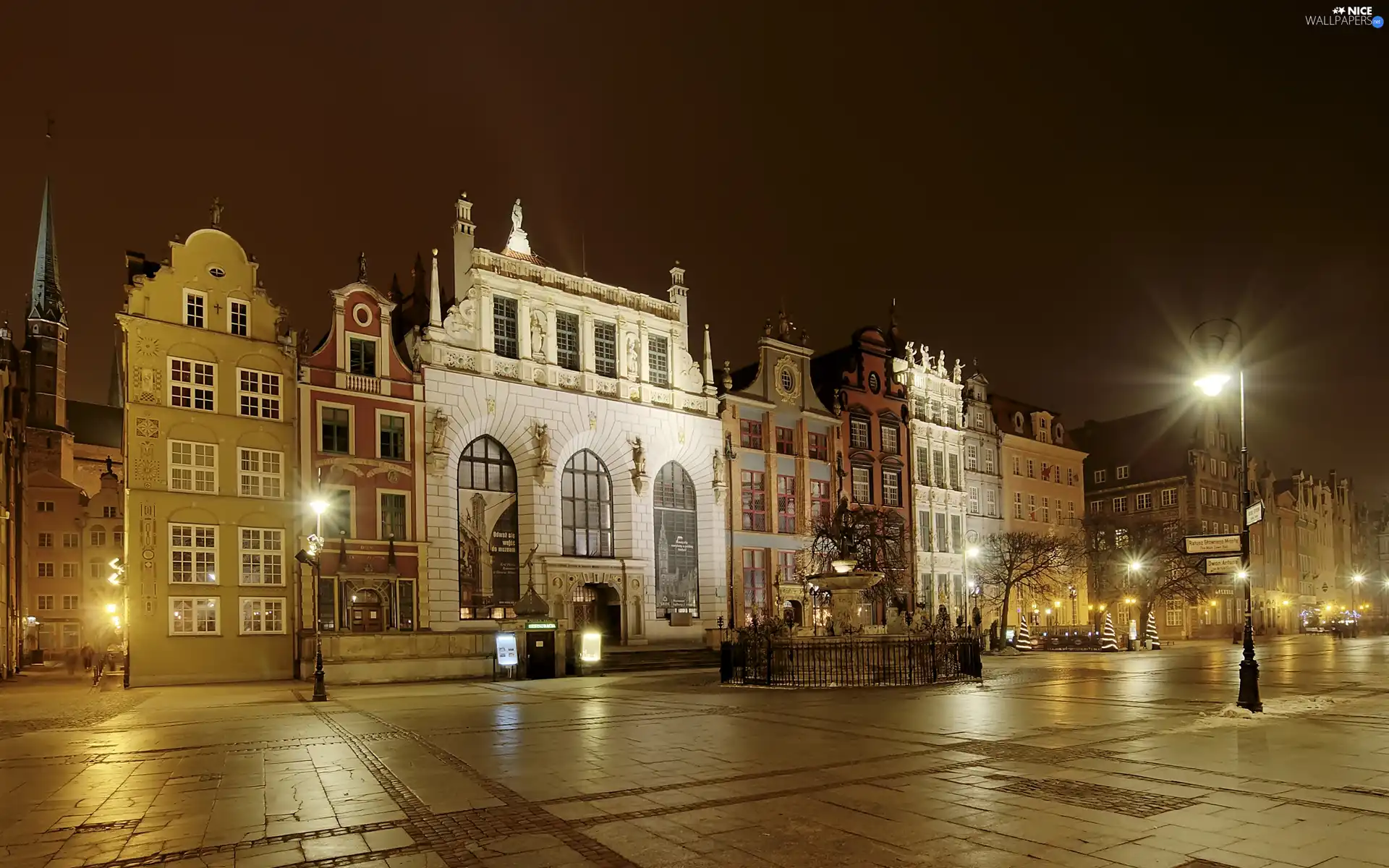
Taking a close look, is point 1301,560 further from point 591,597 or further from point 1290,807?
point 1290,807

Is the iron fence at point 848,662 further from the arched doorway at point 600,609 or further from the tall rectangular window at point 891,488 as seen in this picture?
the tall rectangular window at point 891,488

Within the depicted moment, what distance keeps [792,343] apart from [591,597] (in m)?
19.2

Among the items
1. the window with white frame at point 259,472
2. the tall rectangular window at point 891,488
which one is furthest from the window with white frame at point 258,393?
the tall rectangular window at point 891,488

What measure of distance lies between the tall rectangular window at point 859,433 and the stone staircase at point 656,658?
62.8 ft

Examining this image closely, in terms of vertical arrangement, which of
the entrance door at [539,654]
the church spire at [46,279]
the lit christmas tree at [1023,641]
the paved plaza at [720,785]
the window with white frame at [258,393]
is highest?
the church spire at [46,279]

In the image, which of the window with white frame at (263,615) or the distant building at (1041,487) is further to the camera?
the distant building at (1041,487)

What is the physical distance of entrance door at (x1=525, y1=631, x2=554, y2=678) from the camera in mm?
36719

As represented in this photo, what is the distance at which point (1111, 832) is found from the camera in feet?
30.5

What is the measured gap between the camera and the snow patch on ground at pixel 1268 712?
707 inches

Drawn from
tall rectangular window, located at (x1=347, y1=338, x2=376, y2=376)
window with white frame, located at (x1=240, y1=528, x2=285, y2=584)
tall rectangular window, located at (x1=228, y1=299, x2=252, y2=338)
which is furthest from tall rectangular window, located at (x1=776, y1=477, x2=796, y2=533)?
tall rectangular window, located at (x1=228, y1=299, x2=252, y2=338)

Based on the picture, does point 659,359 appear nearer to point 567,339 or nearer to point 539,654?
A: point 567,339

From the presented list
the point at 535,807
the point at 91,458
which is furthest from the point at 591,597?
the point at 91,458

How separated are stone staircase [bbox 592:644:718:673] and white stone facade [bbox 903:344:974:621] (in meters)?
21.0

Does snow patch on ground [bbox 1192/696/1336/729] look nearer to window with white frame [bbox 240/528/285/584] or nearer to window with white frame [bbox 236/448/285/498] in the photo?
window with white frame [bbox 240/528/285/584]
